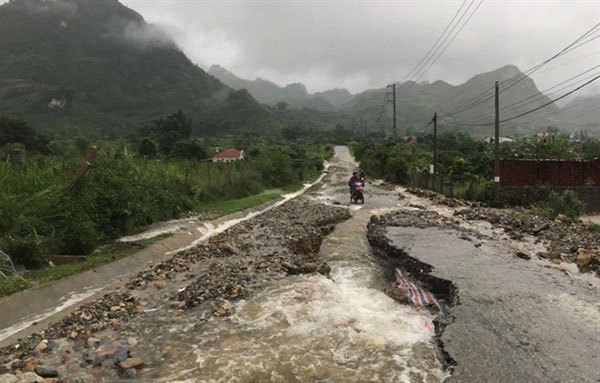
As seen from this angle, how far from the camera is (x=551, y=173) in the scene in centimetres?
2266

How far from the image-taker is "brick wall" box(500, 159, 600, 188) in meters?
22.4

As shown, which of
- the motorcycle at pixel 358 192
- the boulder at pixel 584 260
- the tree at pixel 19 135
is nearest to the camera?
the boulder at pixel 584 260

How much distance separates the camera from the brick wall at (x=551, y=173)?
22.4 meters

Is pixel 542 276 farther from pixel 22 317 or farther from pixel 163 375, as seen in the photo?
pixel 22 317

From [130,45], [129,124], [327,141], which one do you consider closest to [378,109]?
[327,141]

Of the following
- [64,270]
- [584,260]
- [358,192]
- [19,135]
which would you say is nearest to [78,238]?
[64,270]

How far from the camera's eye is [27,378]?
16.7 feet

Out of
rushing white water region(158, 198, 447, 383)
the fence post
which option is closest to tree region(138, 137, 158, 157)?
the fence post

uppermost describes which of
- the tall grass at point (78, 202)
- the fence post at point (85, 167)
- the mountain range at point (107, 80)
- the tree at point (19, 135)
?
the mountain range at point (107, 80)

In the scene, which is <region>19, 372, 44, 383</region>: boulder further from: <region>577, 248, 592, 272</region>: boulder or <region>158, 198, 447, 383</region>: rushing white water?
<region>577, 248, 592, 272</region>: boulder

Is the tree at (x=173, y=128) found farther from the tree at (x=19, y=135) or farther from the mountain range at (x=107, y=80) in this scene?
the mountain range at (x=107, y=80)

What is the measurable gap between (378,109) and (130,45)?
95.7m

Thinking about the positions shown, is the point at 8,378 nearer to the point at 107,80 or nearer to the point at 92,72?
the point at 107,80

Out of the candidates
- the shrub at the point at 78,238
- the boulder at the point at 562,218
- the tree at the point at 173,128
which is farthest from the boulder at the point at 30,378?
the tree at the point at 173,128
